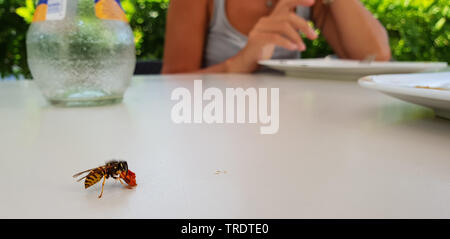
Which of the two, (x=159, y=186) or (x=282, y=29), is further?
(x=282, y=29)

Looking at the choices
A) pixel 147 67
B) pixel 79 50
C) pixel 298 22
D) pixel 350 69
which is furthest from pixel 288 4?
pixel 79 50

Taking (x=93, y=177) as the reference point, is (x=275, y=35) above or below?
above

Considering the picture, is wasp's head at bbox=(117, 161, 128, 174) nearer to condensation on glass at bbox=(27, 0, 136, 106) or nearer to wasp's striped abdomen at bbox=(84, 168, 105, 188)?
→ wasp's striped abdomen at bbox=(84, 168, 105, 188)

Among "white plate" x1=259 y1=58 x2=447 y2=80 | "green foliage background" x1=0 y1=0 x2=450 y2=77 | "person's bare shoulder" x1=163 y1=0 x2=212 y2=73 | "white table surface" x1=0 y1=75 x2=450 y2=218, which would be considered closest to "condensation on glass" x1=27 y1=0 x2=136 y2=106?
"white table surface" x1=0 y1=75 x2=450 y2=218

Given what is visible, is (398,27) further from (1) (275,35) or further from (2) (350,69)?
(2) (350,69)

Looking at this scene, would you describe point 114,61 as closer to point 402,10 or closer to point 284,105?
point 284,105
